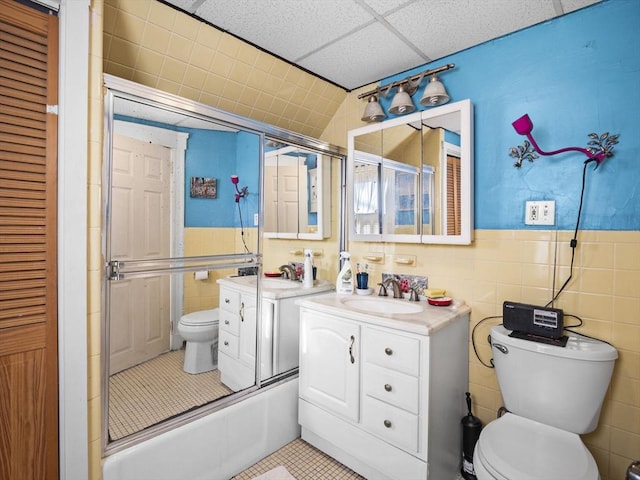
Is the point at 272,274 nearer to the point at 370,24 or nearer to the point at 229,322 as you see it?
the point at 229,322

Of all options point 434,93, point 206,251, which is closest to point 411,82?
point 434,93

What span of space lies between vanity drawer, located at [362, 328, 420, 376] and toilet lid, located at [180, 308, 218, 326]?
820 millimetres

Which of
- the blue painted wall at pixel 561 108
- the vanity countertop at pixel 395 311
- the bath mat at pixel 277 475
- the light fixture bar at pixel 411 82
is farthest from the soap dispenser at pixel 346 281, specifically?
the light fixture bar at pixel 411 82

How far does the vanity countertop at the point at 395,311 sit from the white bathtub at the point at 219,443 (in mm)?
616

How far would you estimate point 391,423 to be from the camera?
5.31 feet

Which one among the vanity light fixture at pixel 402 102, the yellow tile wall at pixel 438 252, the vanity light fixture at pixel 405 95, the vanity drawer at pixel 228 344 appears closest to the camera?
the yellow tile wall at pixel 438 252

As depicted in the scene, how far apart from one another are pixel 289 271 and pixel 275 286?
0.52 ft

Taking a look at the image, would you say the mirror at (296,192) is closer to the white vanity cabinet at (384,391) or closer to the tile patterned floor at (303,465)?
the white vanity cabinet at (384,391)

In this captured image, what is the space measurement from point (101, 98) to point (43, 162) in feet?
1.10

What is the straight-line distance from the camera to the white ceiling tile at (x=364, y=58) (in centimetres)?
187

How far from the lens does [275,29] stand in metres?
1.79

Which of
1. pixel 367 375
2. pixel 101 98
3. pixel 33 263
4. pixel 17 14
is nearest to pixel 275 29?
pixel 101 98

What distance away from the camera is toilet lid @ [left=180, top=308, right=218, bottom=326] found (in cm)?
174

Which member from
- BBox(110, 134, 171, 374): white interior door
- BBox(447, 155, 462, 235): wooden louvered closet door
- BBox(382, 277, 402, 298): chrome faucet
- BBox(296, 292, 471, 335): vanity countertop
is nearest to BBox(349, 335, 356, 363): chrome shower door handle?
BBox(296, 292, 471, 335): vanity countertop
